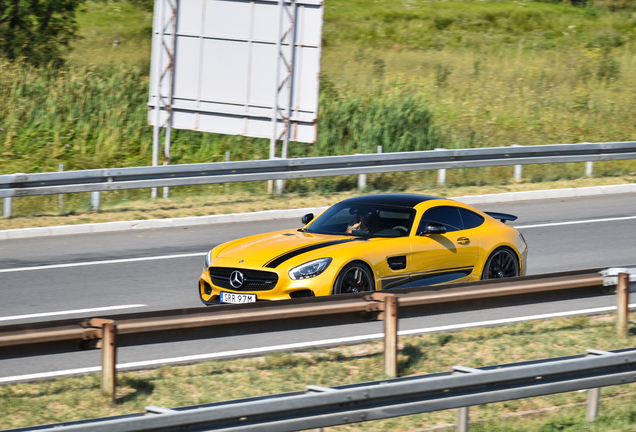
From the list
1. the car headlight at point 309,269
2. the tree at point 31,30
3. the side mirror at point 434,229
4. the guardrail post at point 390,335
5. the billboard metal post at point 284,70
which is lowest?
the guardrail post at point 390,335

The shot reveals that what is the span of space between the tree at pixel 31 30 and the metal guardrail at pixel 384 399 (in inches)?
867

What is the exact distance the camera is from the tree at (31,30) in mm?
24484

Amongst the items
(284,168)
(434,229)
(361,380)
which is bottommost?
(361,380)

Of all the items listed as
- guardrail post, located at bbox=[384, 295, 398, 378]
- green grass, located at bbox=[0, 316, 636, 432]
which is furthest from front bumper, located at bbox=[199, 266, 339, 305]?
guardrail post, located at bbox=[384, 295, 398, 378]

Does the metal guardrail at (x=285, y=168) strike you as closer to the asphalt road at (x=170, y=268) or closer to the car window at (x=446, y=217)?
the asphalt road at (x=170, y=268)

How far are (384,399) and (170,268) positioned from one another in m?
7.12

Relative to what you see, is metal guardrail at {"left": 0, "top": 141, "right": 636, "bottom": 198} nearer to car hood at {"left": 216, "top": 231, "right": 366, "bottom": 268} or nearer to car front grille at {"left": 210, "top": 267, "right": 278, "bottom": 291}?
car hood at {"left": 216, "top": 231, "right": 366, "bottom": 268}

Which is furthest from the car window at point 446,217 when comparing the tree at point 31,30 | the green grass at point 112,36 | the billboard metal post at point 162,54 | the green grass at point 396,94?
the tree at point 31,30

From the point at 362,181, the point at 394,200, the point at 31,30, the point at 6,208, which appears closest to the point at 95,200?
the point at 6,208

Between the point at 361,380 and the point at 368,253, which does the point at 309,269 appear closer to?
the point at 368,253

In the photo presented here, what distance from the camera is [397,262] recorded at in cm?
888

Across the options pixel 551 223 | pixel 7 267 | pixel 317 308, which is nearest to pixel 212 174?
pixel 7 267

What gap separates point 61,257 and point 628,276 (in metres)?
8.04

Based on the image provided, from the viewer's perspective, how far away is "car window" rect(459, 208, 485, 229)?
9867 mm
